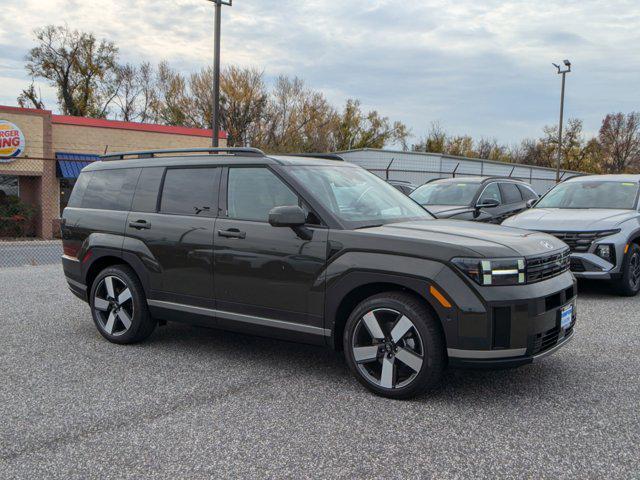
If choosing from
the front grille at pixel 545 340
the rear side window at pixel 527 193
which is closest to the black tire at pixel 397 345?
the front grille at pixel 545 340

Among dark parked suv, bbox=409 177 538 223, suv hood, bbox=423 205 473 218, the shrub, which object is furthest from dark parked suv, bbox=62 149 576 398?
the shrub

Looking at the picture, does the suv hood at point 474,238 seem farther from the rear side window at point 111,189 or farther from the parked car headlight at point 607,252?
the parked car headlight at point 607,252

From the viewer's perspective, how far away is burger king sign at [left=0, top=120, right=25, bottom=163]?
22.8 meters

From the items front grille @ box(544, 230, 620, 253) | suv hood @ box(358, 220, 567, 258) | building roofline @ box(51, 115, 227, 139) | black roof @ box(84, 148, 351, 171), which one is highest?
building roofline @ box(51, 115, 227, 139)

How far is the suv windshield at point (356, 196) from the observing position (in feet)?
15.4

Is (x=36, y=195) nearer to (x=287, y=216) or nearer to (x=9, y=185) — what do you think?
(x=9, y=185)

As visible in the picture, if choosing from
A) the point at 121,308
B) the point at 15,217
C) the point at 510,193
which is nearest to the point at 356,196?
the point at 121,308

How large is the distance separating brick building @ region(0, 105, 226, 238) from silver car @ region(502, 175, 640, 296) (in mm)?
18285

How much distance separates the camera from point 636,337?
595cm

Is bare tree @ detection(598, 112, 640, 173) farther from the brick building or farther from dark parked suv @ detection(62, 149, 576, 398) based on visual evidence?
dark parked suv @ detection(62, 149, 576, 398)

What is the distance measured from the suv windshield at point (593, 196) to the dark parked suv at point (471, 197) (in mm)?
1046

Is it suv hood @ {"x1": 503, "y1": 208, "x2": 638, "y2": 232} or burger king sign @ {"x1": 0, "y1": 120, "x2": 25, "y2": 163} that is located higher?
burger king sign @ {"x1": 0, "y1": 120, "x2": 25, "y2": 163}

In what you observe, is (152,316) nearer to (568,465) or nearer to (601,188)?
(568,465)

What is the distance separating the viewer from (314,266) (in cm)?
443
